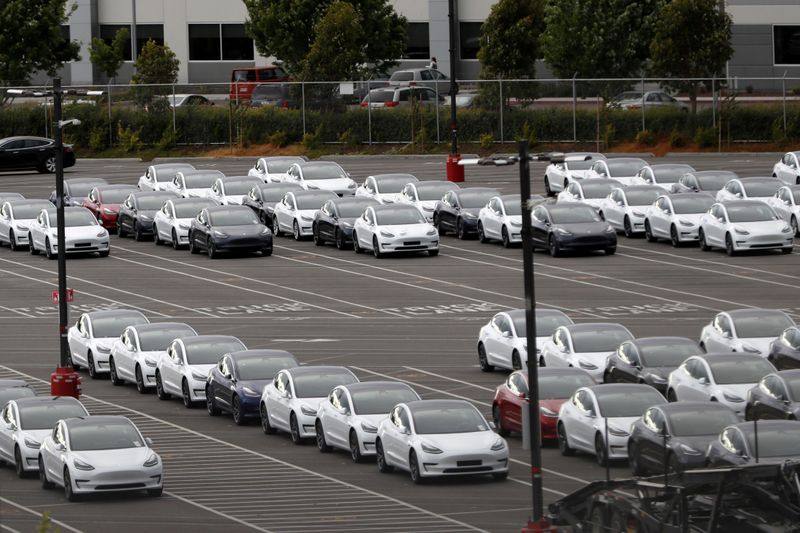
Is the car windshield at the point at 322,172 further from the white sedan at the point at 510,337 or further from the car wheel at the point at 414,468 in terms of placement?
the car wheel at the point at 414,468

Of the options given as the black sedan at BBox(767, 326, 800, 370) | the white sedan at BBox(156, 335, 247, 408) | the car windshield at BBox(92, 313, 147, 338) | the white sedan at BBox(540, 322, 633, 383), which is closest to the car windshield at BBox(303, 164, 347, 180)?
the car windshield at BBox(92, 313, 147, 338)

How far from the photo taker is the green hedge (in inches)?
2803

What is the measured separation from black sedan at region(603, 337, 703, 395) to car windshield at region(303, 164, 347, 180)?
28454mm

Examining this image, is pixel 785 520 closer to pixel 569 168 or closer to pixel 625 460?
pixel 625 460

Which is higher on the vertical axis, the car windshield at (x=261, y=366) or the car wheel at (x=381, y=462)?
the car windshield at (x=261, y=366)

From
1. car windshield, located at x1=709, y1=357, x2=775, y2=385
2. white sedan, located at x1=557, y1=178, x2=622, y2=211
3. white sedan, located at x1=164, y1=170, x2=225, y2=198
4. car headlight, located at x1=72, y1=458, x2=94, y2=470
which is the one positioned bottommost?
car headlight, located at x1=72, y1=458, x2=94, y2=470

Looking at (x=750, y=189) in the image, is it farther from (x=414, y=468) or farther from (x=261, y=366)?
(x=414, y=468)

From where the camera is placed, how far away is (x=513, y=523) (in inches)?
990

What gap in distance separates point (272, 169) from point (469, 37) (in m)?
38.6

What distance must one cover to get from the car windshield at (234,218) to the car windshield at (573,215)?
908 cm

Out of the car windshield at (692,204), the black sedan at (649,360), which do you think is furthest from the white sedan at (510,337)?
the car windshield at (692,204)

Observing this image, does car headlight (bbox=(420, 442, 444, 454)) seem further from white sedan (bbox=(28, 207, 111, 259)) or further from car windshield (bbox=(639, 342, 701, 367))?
white sedan (bbox=(28, 207, 111, 259))

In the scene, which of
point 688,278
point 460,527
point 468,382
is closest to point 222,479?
point 460,527

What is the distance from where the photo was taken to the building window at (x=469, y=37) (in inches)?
3956
